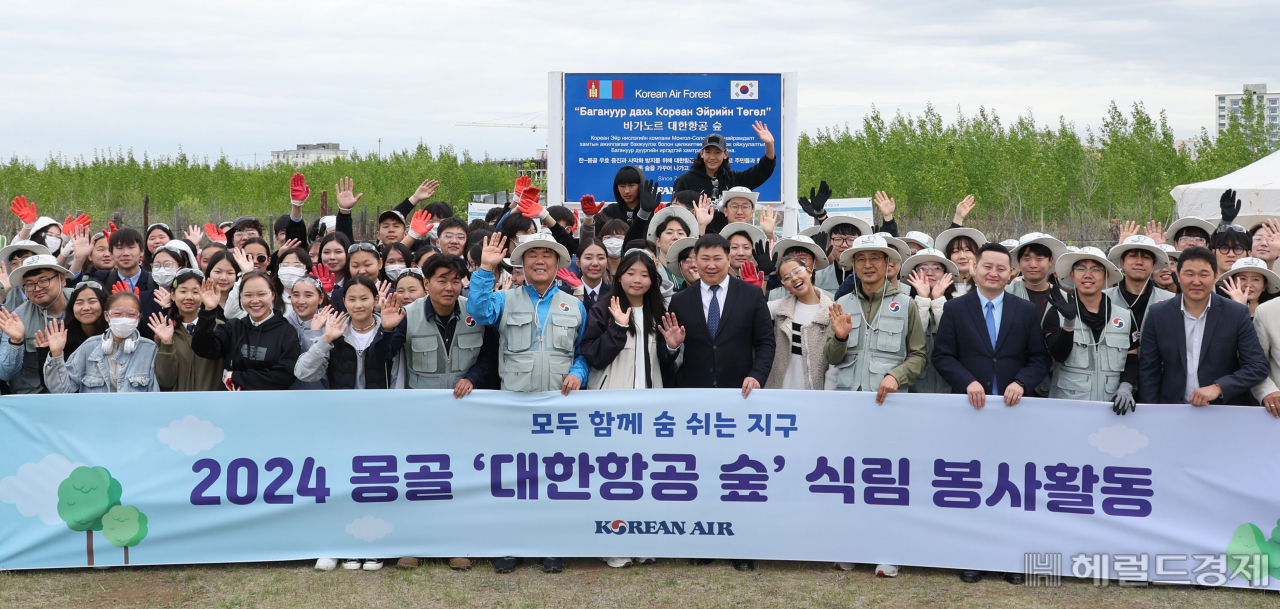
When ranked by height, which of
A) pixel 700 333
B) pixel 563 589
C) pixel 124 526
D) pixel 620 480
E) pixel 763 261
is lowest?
pixel 563 589

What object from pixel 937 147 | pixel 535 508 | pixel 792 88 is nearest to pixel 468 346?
pixel 535 508

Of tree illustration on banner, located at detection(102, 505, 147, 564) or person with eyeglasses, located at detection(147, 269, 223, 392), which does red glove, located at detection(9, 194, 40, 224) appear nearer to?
person with eyeglasses, located at detection(147, 269, 223, 392)

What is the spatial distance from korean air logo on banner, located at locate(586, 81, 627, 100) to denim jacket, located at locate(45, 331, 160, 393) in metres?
6.76

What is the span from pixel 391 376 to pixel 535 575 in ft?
4.99

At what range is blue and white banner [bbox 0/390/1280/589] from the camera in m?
5.76

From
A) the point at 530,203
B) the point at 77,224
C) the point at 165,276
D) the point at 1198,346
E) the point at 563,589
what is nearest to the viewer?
the point at 563,589

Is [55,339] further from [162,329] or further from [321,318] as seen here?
[321,318]

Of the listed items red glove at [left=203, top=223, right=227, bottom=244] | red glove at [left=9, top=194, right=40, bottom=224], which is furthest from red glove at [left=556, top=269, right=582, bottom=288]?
red glove at [left=9, top=194, right=40, bottom=224]

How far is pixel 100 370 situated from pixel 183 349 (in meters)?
0.48

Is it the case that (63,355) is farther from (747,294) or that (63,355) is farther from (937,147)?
(937,147)

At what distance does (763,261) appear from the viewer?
7.65 m

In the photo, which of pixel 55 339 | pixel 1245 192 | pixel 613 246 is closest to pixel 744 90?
pixel 613 246

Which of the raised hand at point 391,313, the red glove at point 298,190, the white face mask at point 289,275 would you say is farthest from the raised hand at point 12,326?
the red glove at point 298,190

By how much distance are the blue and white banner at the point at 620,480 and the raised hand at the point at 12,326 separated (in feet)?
1.26
